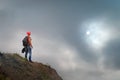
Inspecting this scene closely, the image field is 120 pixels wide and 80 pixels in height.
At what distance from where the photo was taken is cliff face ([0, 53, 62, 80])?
80.7 ft

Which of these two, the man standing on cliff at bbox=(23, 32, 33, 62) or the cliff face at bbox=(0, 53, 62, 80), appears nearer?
the cliff face at bbox=(0, 53, 62, 80)

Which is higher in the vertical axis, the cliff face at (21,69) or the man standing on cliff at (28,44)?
the man standing on cliff at (28,44)

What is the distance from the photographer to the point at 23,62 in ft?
91.9

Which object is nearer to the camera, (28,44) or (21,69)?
(21,69)

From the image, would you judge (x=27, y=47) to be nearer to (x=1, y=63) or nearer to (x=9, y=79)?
(x=1, y=63)

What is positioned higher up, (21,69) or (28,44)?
(28,44)

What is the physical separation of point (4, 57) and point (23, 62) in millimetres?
2068

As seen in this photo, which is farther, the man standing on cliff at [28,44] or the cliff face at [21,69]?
the man standing on cliff at [28,44]

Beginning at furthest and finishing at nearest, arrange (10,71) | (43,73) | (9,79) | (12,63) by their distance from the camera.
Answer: (43,73) < (12,63) < (10,71) < (9,79)

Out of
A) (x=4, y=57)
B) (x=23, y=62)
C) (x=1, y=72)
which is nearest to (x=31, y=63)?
(x=23, y=62)

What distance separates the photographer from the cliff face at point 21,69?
24609 millimetres

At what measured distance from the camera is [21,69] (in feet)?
87.3

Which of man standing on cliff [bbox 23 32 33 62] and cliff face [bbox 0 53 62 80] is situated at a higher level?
man standing on cliff [bbox 23 32 33 62]

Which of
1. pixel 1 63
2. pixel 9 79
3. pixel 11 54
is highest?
pixel 11 54
